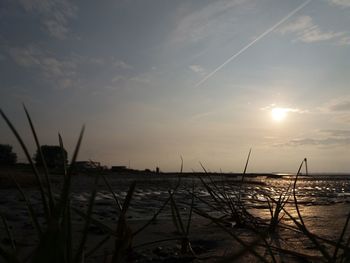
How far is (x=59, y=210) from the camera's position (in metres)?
0.78

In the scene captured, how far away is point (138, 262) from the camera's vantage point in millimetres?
2211

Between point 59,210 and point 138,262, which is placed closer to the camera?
point 59,210

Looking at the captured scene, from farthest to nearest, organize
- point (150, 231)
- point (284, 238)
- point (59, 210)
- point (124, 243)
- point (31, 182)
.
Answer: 1. point (31, 182)
2. point (150, 231)
3. point (284, 238)
4. point (124, 243)
5. point (59, 210)

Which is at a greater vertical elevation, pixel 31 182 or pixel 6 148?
pixel 6 148

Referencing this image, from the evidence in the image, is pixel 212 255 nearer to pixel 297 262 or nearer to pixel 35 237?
pixel 297 262

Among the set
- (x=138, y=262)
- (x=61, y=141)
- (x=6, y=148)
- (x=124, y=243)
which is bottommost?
(x=138, y=262)

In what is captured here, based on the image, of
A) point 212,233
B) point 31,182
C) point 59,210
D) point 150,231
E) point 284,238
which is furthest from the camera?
point 31,182

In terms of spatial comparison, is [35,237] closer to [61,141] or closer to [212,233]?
[212,233]

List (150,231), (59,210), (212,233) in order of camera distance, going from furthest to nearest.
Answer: (150,231) < (212,233) < (59,210)

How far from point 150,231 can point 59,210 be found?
2752mm

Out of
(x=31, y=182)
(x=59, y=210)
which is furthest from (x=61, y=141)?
(x=31, y=182)

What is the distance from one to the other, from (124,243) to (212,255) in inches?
52.3

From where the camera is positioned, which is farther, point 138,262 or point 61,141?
point 138,262

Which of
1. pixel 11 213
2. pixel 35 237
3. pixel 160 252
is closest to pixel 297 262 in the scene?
pixel 160 252
